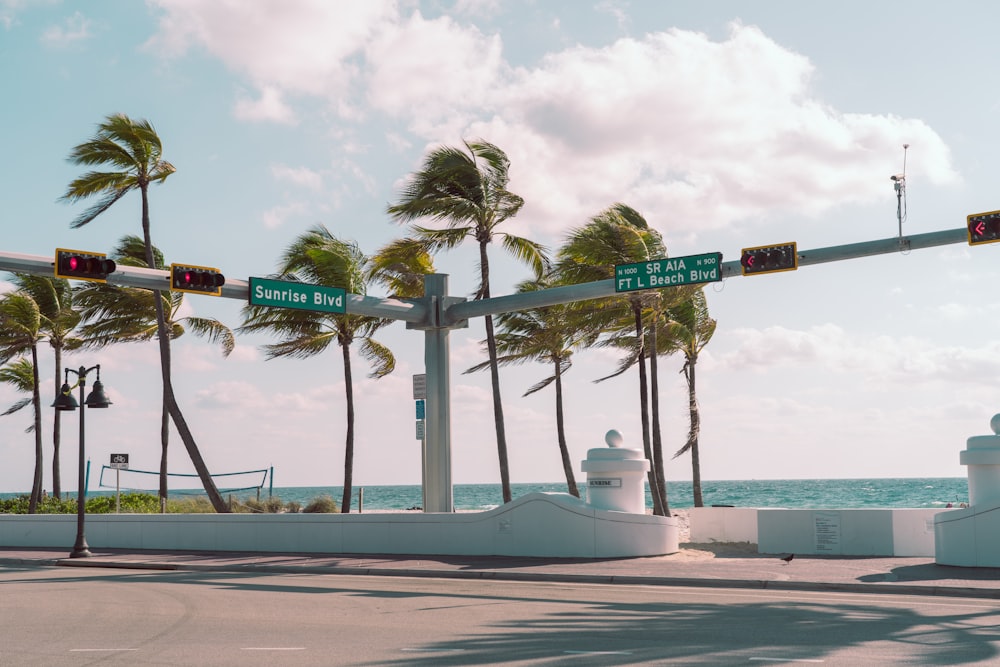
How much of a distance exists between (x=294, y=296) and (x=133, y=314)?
17.3 meters

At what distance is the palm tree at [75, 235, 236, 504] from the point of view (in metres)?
35.0

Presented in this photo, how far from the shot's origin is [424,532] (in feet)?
70.4

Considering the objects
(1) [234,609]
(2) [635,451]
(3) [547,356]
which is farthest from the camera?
(3) [547,356]

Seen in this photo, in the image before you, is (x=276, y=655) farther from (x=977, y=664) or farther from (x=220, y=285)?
(x=220, y=285)

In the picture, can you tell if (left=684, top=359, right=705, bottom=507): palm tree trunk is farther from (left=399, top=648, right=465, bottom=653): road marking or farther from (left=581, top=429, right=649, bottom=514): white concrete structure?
(left=399, top=648, right=465, bottom=653): road marking

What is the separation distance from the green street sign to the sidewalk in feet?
17.0

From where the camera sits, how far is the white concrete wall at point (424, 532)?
20.0 m

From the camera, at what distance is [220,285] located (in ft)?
63.8

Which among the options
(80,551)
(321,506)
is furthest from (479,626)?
(321,506)

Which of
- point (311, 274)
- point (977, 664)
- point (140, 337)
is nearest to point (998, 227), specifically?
point (977, 664)

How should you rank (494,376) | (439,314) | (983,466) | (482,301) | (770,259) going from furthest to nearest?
(494,376) < (439,314) < (482,301) < (770,259) < (983,466)

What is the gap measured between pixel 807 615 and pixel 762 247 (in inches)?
→ 340

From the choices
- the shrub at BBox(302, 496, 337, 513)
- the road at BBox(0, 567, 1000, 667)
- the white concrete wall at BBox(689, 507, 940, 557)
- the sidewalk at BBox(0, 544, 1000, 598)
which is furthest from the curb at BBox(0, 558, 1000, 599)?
the shrub at BBox(302, 496, 337, 513)

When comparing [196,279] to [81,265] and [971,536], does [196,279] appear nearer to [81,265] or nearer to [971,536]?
[81,265]
